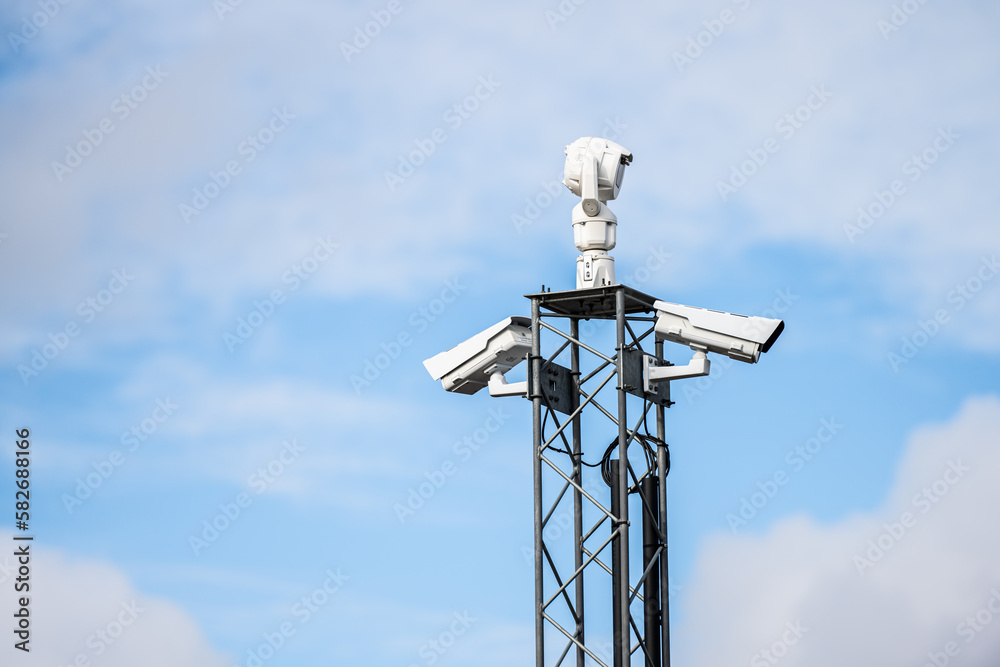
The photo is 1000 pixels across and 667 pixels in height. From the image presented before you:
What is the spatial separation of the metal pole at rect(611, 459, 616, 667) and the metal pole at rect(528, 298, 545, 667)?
2.28ft

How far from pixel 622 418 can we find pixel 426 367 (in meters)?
2.48

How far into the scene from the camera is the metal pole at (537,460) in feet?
53.8

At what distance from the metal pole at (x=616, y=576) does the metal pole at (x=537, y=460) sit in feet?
2.28

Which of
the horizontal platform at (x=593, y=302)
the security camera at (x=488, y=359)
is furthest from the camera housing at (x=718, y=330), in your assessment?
the security camera at (x=488, y=359)

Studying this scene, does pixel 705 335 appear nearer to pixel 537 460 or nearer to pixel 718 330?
pixel 718 330

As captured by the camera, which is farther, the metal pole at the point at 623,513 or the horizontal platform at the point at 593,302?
the horizontal platform at the point at 593,302

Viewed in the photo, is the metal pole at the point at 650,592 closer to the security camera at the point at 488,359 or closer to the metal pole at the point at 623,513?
the metal pole at the point at 623,513

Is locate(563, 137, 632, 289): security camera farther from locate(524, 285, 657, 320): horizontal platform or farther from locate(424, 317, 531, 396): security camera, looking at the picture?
locate(424, 317, 531, 396): security camera

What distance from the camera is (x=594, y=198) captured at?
1695cm

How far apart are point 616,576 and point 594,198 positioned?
3.70m

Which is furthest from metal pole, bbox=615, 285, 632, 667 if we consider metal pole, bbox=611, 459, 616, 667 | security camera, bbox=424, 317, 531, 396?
security camera, bbox=424, 317, 531, 396

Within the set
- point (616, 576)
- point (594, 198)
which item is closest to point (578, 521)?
point (616, 576)

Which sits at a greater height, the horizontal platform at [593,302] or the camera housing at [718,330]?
the horizontal platform at [593,302]

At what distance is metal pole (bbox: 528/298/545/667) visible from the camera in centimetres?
1641
